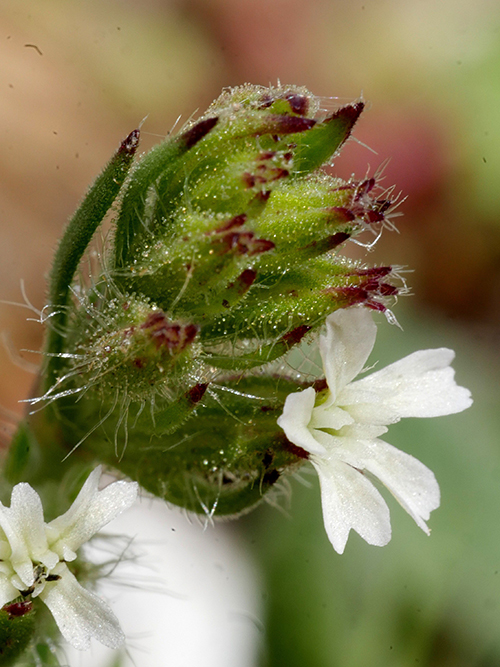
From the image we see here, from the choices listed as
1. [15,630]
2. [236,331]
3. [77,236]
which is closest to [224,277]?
[236,331]

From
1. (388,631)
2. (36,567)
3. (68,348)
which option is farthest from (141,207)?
(388,631)

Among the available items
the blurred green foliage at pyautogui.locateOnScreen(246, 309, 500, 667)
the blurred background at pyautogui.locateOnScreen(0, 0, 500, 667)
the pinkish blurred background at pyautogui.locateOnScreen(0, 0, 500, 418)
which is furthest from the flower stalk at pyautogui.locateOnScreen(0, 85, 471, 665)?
the pinkish blurred background at pyautogui.locateOnScreen(0, 0, 500, 418)

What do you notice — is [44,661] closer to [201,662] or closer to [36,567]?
[36,567]

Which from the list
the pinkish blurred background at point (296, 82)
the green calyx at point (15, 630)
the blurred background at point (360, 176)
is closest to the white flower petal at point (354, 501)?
the green calyx at point (15, 630)

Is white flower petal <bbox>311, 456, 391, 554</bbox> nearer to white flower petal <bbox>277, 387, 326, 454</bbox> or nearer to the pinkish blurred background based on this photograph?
white flower petal <bbox>277, 387, 326, 454</bbox>

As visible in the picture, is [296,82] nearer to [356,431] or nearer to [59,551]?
[356,431]

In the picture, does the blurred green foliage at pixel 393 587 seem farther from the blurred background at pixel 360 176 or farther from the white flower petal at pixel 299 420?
the white flower petal at pixel 299 420
